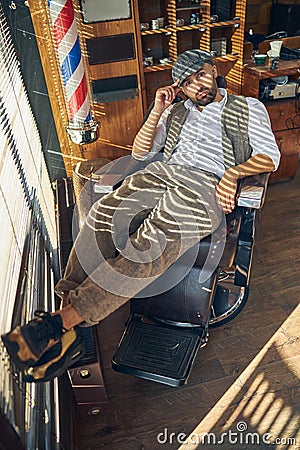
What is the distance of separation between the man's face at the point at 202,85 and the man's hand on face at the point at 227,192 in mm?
372

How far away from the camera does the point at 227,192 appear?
1.43 metres

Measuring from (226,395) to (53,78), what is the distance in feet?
5.55

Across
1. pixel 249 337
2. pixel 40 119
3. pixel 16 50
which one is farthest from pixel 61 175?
pixel 249 337

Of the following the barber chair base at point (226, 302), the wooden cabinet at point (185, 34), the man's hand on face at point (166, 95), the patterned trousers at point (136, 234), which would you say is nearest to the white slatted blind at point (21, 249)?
the patterned trousers at point (136, 234)

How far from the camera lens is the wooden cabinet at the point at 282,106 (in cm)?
215

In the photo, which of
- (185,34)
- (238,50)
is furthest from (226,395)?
(185,34)

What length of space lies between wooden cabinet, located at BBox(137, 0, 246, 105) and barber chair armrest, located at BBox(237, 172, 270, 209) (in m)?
0.97

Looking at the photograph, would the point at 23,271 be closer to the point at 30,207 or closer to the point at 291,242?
the point at 30,207

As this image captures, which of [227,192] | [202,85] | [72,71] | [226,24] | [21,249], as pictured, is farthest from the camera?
[226,24]

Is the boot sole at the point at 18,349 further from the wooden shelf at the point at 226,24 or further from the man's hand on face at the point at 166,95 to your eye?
the wooden shelf at the point at 226,24

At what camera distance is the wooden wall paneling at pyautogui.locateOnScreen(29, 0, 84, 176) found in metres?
1.81

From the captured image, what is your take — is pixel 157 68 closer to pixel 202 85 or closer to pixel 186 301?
pixel 202 85

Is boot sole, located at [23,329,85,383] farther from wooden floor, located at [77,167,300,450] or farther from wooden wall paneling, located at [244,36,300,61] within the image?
wooden wall paneling, located at [244,36,300,61]

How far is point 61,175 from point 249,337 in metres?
1.47
